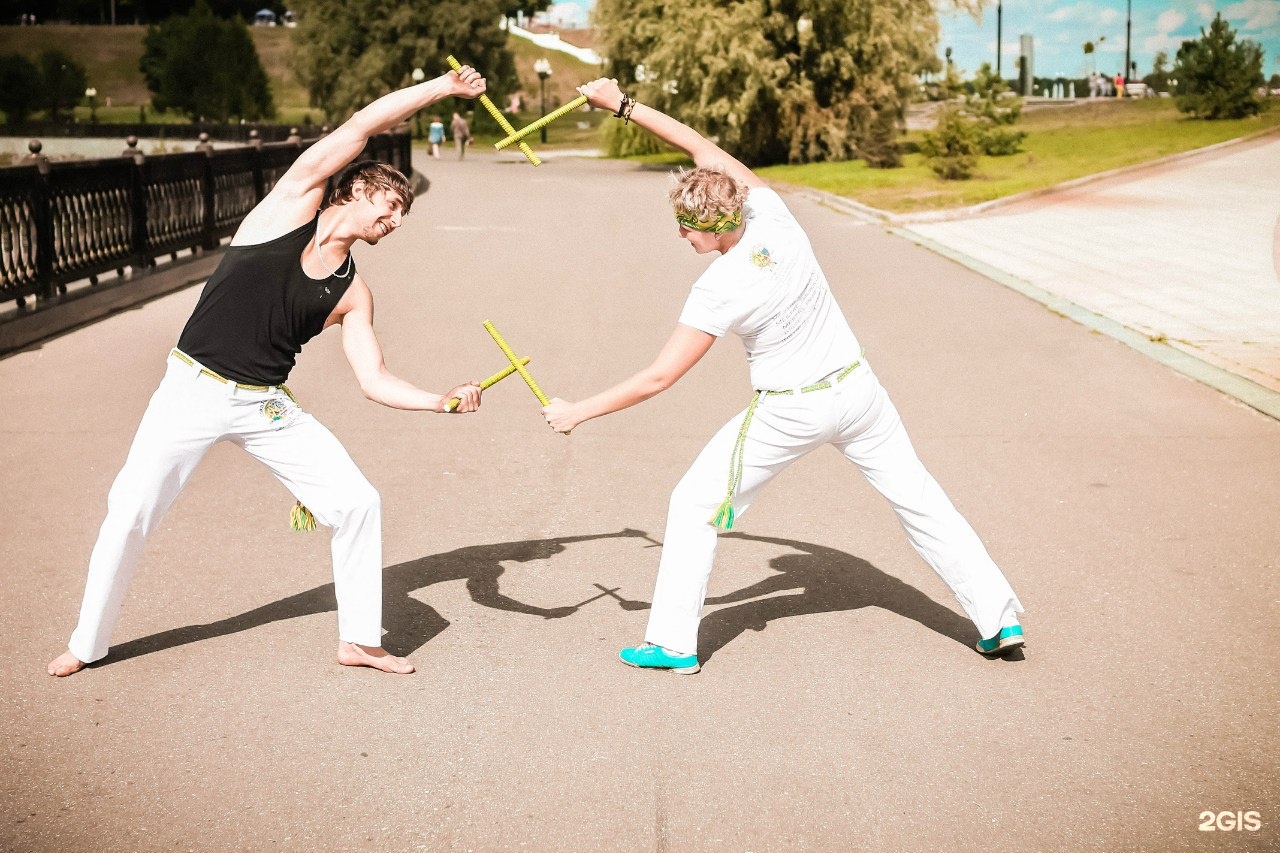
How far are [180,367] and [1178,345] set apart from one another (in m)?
8.91

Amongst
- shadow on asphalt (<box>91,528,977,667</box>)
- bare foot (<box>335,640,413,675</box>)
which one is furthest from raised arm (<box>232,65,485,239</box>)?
shadow on asphalt (<box>91,528,977,667</box>)

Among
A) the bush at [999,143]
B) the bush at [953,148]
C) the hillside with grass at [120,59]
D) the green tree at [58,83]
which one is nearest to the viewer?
the bush at [953,148]

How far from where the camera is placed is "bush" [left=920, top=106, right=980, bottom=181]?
104 feet

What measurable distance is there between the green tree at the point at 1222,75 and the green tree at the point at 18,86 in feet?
220

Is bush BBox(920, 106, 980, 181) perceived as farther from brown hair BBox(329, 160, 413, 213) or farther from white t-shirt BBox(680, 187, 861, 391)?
brown hair BBox(329, 160, 413, 213)

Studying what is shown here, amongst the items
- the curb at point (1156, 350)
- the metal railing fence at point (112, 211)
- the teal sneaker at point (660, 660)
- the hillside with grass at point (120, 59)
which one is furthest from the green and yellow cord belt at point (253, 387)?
the hillside with grass at point (120, 59)

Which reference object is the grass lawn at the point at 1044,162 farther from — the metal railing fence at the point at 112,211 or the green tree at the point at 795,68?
the metal railing fence at the point at 112,211

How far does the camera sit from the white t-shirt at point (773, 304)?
4680 mm

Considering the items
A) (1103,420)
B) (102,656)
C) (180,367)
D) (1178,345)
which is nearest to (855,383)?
(180,367)

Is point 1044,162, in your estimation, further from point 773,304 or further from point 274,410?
point 274,410

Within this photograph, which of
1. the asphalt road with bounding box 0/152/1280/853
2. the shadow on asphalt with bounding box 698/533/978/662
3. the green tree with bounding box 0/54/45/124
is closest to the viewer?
the asphalt road with bounding box 0/152/1280/853

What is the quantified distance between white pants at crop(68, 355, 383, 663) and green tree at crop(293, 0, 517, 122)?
68263mm

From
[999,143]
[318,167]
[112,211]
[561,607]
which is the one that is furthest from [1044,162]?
[318,167]

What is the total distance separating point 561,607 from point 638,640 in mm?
472
